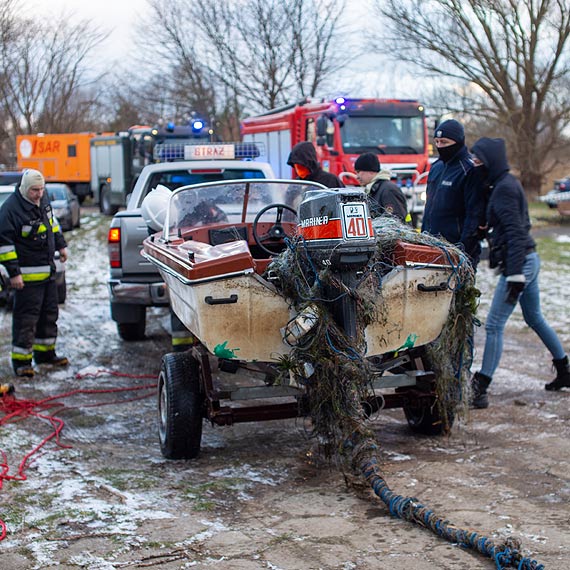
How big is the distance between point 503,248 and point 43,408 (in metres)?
3.74

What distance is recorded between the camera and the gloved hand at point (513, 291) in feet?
21.3

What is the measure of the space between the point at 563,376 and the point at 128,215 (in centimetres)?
435

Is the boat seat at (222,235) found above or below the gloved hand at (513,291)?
above

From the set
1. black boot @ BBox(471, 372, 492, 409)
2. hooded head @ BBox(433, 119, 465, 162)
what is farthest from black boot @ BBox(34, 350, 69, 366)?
hooded head @ BBox(433, 119, 465, 162)

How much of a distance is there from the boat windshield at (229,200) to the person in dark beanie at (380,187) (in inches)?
23.0

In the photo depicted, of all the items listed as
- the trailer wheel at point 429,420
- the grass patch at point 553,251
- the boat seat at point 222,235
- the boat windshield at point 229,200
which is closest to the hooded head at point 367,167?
the boat windshield at point 229,200

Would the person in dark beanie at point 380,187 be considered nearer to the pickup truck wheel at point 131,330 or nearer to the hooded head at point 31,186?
the hooded head at point 31,186

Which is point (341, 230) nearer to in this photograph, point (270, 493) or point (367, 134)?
point (270, 493)

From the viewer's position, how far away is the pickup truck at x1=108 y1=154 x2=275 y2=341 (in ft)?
28.0

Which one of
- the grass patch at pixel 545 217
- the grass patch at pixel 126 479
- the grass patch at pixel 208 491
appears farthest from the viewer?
the grass patch at pixel 545 217

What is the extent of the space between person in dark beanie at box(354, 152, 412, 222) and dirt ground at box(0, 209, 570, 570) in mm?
1618

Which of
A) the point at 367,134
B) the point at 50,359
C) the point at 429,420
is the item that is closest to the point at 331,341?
the point at 429,420

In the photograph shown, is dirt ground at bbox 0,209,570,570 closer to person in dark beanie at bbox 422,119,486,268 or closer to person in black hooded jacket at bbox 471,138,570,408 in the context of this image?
person in black hooded jacket at bbox 471,138,570,408

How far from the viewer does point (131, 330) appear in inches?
377
